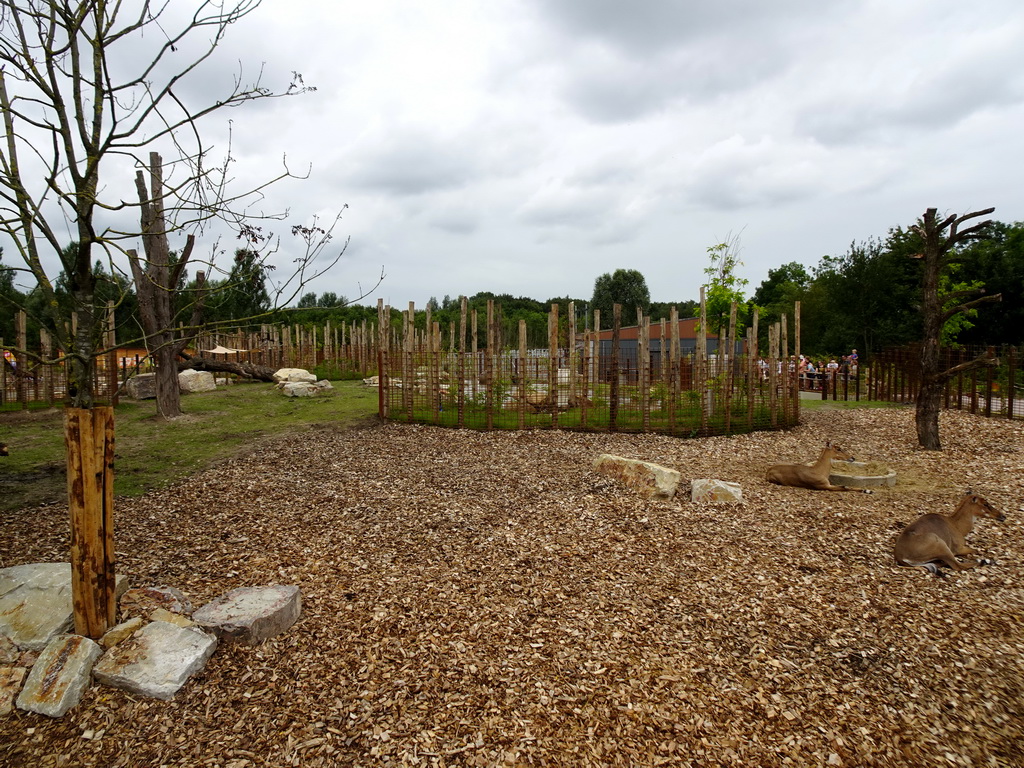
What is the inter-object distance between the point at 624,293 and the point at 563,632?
6564 centimetres

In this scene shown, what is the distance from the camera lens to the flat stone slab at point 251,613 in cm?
389

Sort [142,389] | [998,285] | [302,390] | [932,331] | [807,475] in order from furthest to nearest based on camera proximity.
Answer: [998,285], [302,390], [142,389], [932,331], [807,475]

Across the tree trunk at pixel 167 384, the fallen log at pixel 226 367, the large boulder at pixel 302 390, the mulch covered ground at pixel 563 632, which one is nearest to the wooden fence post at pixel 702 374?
the mulch covered ground at pixel 563 632

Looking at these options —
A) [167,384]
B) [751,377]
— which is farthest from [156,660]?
[167,384]

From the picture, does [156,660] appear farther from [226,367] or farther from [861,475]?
[226,367]

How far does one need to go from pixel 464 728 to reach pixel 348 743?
593 millimetres

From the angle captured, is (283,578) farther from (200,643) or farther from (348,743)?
(348,743)

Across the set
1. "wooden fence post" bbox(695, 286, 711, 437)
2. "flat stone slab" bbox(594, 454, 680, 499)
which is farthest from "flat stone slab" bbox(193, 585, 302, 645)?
"wooden fence post" bbox(695, 286, 711, 437)

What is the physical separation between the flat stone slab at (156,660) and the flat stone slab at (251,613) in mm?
124

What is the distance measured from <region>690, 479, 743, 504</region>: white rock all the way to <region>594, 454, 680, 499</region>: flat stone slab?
27cm

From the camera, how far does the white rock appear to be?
7137 millimetres

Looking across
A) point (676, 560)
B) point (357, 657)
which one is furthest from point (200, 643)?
point (676, 560)

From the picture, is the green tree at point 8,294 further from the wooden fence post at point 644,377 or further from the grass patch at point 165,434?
the wooden fence post at point 644,377

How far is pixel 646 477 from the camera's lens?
7.50m
